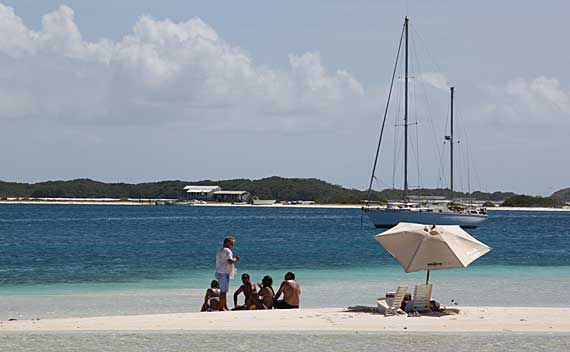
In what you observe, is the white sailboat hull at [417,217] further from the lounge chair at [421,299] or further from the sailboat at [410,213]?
the lounge chair at [421,299]

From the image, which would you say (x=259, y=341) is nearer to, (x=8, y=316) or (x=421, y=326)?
(x=421, y=326)

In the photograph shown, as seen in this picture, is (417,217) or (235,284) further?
(417,217)

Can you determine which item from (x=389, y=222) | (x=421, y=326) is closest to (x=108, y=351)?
(x=421, y=326)

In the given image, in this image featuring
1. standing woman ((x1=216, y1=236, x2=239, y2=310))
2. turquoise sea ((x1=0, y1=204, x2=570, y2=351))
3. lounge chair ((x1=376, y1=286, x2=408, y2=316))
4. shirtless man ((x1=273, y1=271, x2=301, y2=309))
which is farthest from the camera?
shirtless man ((x1=273, y1=271, x2=301, y2=309))

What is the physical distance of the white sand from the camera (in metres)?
16.6

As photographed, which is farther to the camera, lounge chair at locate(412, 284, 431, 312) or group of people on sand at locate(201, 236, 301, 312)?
group of people on sand at locate(201, 236, 301, 312)

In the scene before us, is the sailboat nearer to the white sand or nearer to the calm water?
the calm water

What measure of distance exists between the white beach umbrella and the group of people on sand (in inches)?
100

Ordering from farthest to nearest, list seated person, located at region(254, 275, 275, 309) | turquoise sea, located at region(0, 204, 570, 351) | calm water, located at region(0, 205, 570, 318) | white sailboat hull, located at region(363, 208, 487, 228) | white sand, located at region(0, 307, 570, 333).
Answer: white sailboat hull, located at region(363, 208, 487, 228)
calm water, located at region(0, 205, 570, 318)
seated person, located at region(254, 275, 275, 309)
white sand, located at region(0, 307, 570, 333)
turquoise sea, located at region(0, 204, 570, 351)

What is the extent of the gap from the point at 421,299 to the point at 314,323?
100 inches

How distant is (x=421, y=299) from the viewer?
723 inches

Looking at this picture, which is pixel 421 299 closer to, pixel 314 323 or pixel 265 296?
pixel 314 323

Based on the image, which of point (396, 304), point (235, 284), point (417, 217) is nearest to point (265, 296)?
point (396, 304)

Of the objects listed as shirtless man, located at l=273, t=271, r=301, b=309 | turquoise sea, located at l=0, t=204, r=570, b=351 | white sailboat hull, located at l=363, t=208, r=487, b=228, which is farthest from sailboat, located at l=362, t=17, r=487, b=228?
shirtless man, located at l=273, t=271, r=301, b=309
